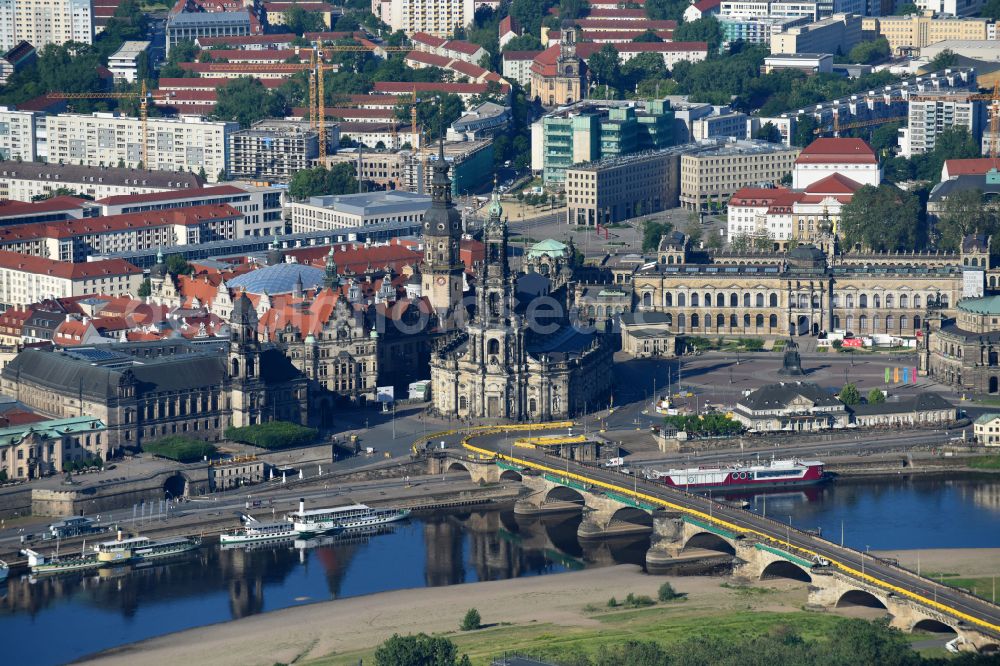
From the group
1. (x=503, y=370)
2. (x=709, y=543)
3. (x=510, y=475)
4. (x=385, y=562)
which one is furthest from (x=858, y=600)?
(x=503, y=370)

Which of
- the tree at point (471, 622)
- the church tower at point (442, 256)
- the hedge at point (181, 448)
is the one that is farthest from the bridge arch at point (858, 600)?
the church tower at point (442, 256)

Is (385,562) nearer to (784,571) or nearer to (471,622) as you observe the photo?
(471,622)

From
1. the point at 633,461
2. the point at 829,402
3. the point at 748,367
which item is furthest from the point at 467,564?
the point at 748,367

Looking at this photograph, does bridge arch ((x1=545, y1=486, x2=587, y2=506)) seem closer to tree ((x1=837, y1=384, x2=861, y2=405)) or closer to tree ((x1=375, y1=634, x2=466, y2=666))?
tree ((x1=837, y1=384, x2=861, y2=405))

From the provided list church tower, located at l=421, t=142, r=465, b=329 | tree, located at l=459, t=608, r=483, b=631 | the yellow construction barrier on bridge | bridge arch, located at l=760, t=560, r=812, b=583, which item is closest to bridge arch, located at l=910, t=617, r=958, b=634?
the yellow construction barrier on bridge

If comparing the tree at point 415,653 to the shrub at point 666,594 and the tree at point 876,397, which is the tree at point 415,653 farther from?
the tree at point 876,397
